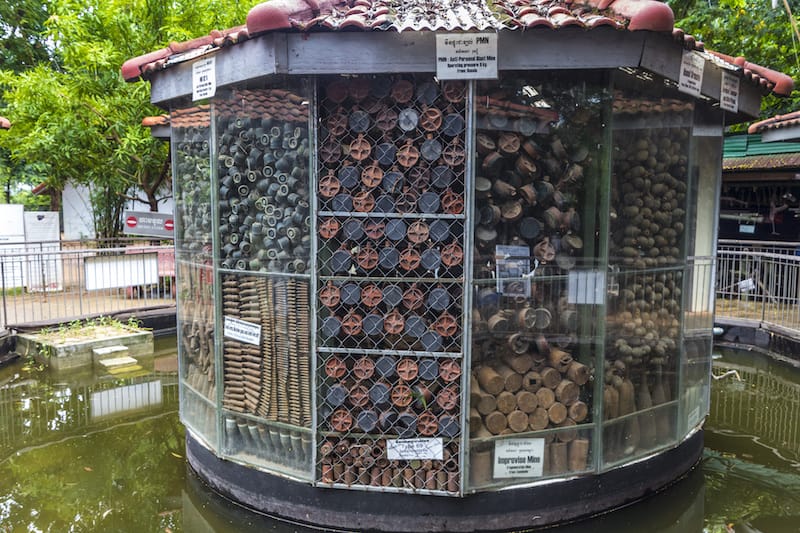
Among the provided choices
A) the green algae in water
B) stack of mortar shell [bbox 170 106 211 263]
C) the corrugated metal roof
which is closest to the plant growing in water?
the green algae in water

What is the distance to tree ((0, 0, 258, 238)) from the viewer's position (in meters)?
11.4

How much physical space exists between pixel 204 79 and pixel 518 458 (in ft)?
11.3

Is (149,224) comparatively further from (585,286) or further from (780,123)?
(780,123)

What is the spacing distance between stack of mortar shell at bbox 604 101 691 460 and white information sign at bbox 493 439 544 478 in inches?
23.0

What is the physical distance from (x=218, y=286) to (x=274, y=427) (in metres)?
1.11

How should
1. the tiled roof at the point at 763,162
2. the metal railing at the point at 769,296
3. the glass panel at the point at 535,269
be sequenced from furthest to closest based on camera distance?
the tiled roof at the point at 763,162, the metal railing at the point at 769,296, the glass panel at the point at 535,269

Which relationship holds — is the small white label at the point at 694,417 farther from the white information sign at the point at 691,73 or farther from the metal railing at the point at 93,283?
the metal railing at the point at 93,283

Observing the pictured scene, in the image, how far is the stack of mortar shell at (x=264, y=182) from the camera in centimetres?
405

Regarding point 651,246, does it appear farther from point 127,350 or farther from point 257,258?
point 127,350

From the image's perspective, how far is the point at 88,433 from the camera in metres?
5.85

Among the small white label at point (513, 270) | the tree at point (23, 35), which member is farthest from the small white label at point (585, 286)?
the tree at point (23, 35)

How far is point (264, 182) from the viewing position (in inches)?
165

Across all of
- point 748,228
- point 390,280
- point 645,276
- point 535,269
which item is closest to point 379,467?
point 390,280

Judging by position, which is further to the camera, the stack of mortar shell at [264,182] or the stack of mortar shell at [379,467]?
the stack of mortar shell at [264,182]
